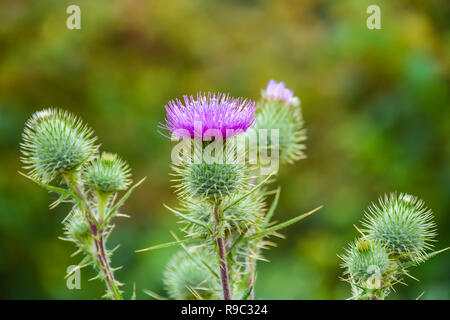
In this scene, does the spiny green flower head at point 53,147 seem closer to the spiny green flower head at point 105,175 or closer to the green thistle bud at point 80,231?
the spiny green flower head at point 105,175

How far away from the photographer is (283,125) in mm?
2852

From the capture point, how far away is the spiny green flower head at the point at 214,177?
2119 mm

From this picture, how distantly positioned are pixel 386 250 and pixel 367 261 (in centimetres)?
17

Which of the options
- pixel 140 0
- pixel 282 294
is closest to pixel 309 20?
pixel 140 0

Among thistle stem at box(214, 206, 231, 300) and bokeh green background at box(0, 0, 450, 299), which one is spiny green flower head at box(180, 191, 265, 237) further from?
bokeh green background at box(0, 0, 450, 299)

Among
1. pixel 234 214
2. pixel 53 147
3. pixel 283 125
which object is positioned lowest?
pixel 234 214

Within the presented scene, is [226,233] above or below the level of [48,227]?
below

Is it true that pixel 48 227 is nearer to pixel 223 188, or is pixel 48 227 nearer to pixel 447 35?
pixel 223 188

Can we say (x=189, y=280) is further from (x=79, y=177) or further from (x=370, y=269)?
(x=370, y=269)

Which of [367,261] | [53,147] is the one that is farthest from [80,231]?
[367,261]

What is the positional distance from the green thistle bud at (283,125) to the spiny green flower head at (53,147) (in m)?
0.97
